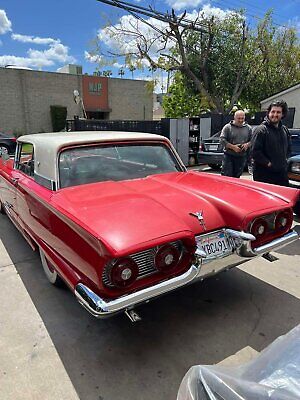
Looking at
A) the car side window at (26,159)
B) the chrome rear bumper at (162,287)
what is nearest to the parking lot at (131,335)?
the chrome rear bumper at (162,287)

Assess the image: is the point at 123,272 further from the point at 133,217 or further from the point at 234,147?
the point at 234,147

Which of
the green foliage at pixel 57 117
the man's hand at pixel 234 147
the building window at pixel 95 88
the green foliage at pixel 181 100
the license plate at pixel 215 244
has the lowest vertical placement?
the license plate at pixel 215 244

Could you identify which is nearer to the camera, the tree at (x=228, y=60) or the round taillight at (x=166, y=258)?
the round taillight at (x=166, y=258)

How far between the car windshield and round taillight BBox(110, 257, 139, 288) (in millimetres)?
1178

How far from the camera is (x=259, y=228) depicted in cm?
250

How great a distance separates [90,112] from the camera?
27.3m

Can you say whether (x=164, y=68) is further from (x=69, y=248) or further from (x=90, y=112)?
(x=69, y=248)

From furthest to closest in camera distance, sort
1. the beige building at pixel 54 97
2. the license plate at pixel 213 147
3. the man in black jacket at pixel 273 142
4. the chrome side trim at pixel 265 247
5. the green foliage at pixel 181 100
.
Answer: the beige building at pixel 54 97
the green foliage at pixel 181 100
the license plate at pixel 213 147
the man in black jacket at pixel 273 142
the chrome side trim at pixel 265 247

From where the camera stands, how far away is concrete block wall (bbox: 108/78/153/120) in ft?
90.8

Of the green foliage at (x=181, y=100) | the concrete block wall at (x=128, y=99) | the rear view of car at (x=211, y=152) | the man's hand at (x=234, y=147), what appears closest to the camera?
the man's hand at (x=234, y=147)

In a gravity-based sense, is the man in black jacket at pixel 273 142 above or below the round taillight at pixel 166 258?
above

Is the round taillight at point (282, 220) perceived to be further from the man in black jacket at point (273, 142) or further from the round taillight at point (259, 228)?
the man in black jacket at point (273, 142)

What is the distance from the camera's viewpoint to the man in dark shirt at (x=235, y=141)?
206 inches

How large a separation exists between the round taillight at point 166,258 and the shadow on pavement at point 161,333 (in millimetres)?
703
